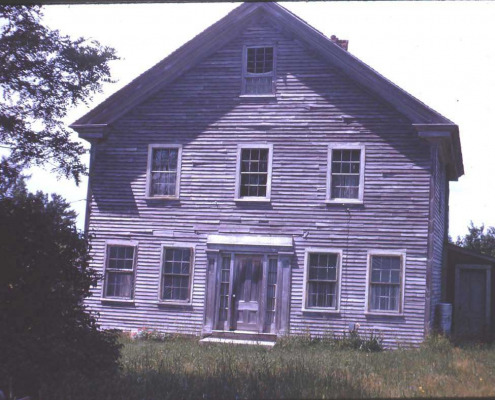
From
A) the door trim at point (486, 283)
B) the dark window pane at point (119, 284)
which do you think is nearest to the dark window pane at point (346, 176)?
the door trim at point (486, 283)

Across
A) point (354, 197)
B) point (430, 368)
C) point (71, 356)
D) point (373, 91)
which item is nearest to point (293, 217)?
point (354, 197)

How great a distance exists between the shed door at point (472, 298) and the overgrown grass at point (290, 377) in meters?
6.62

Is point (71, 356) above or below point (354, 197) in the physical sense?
below

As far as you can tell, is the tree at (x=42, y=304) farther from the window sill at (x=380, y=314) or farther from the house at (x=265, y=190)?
the window sill at (x=380, y=314)

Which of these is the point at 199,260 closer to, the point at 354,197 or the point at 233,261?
the point at 233,261

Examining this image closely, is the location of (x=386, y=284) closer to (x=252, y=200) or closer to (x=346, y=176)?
(x=346, y=176)

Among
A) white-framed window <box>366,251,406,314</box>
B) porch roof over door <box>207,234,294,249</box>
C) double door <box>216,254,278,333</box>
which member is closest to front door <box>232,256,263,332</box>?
double door <box>216,254,278,333</box>

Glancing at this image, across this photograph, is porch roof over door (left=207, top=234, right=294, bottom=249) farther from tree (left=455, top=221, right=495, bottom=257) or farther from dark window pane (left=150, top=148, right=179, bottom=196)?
tree (left=455, top=221, right=495, bottom=257)

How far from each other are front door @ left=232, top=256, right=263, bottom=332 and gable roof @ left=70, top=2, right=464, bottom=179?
5920mm

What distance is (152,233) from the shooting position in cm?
1977

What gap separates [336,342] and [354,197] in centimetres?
413

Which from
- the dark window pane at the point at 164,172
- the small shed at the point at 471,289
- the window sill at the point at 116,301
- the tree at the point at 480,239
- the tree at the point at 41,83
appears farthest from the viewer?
the tree at the point at 480,239

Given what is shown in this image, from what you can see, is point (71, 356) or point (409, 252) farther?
point (409, 252)

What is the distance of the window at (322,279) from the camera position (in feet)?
60.5
